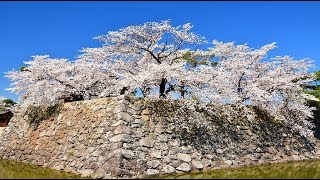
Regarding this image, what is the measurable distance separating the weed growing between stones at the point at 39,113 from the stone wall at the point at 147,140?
371 millimetres

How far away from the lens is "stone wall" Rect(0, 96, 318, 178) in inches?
806

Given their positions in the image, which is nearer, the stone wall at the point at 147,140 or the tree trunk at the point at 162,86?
the stone wall at the point at 147,140

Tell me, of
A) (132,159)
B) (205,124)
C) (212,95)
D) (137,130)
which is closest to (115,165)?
(132,159)

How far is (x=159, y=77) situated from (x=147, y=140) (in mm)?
6193

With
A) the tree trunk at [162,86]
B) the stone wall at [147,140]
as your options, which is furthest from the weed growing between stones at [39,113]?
the tree trunk at [162,86]

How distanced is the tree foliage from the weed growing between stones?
0.50m

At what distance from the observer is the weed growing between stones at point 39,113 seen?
26.8 meters

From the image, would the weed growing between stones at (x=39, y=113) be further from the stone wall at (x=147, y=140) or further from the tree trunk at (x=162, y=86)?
the tree trunk at (x=162, y=86)

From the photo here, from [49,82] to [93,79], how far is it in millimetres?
2884

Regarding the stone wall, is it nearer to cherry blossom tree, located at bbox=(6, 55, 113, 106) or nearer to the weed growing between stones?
the weed growing between stones

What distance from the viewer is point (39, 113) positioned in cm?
2802

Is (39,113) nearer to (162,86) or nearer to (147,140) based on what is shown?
(162,86)

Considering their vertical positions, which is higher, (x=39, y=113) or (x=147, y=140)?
(x=39, y=113)

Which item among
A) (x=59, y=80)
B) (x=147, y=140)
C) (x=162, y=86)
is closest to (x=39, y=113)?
(x=59, y=80)
